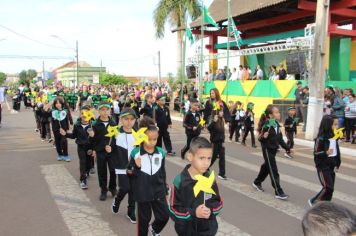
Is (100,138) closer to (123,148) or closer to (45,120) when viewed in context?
(123,148)

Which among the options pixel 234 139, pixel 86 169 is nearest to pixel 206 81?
pixel 234 139

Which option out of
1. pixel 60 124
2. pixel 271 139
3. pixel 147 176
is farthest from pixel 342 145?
pixel 147 176

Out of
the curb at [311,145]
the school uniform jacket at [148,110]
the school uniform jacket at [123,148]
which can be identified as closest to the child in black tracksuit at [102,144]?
the school uniform jacket at [123,148]

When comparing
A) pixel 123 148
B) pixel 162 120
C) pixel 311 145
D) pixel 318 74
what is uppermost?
pixel 318 74

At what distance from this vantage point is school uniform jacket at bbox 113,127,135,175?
5474mm

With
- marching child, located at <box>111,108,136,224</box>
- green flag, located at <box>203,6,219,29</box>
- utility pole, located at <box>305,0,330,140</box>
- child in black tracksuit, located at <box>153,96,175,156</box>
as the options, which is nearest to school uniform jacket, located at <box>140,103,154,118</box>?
child in black tracksuit, located at <box>153,96,175,156</box>

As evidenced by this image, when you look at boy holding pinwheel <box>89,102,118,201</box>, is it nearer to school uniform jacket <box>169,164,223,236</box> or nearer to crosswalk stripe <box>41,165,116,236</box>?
crosswalk stripe <box>41,165,116,236</box>

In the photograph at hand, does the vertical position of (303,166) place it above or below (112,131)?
below

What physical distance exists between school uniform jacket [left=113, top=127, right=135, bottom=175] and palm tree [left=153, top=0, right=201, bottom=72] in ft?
92.5

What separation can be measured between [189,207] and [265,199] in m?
3.61

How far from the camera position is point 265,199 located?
6.57 metres

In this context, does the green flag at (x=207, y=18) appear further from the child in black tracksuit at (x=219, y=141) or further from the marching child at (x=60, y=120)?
the child in black tracksuit at (x=219, y=141)

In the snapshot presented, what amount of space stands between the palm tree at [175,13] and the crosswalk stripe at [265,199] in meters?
26.6

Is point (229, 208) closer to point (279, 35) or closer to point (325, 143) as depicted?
point (325, 143)
